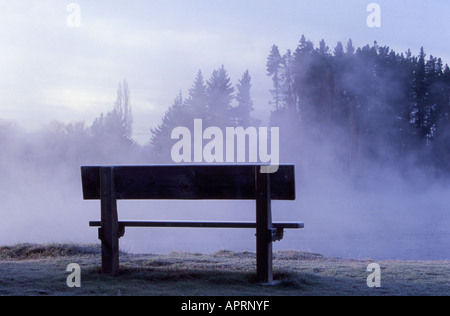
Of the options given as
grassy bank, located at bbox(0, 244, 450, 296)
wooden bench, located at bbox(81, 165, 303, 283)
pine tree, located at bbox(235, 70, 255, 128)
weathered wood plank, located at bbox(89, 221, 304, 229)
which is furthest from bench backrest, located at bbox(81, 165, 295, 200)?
pine tree, located at bbox(235, 70, 255, 128)

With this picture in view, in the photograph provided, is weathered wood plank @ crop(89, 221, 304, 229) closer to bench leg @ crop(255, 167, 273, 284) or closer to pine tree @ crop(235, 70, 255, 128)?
bench leg @ crop(255, 167, 273, 284)

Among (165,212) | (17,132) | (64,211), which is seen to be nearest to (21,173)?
(17,132)

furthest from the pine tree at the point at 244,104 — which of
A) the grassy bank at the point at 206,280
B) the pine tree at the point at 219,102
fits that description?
the grassy bank at the point at 206,280

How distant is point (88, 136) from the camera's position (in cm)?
4156

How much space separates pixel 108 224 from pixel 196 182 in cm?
87

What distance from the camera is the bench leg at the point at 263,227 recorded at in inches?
194

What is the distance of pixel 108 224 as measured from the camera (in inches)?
209

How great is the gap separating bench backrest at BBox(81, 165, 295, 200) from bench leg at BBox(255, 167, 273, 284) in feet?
0.23

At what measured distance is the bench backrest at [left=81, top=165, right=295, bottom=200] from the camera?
4984 mm

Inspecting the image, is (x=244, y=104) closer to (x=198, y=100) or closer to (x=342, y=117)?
(x=198, y=100)

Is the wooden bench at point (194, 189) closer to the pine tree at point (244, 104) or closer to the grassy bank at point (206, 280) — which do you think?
the grassy bank at point (206, 280)
